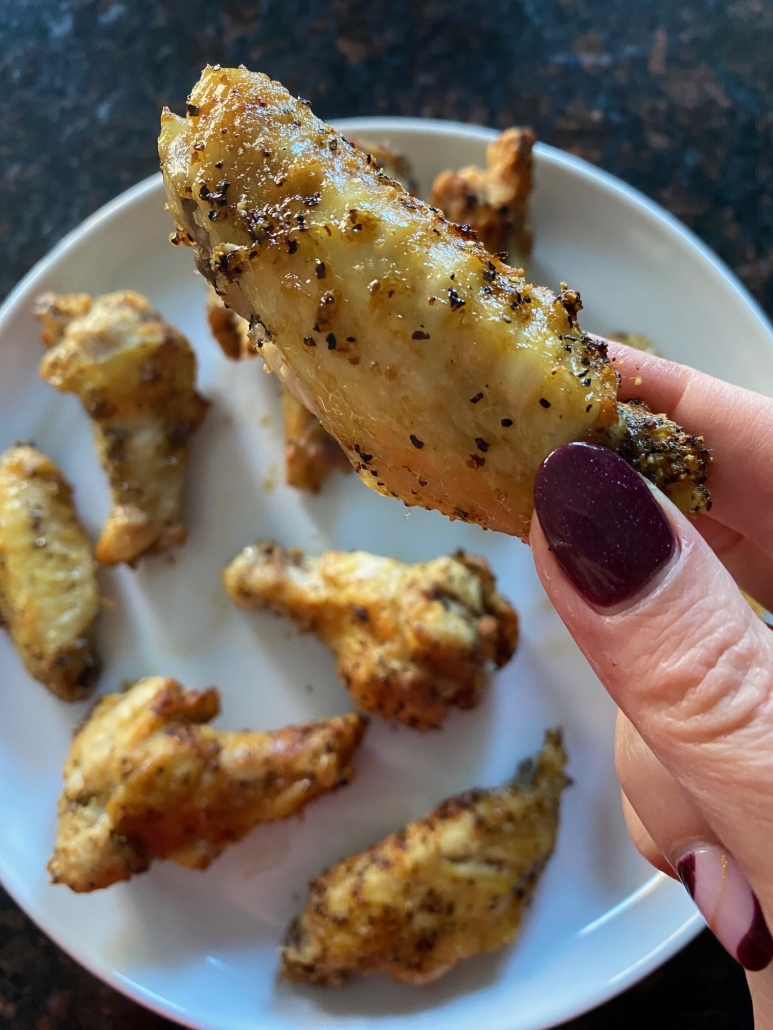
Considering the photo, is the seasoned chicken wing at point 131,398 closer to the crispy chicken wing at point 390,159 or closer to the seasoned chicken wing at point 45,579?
the seasoned chicken wing at point 45,579

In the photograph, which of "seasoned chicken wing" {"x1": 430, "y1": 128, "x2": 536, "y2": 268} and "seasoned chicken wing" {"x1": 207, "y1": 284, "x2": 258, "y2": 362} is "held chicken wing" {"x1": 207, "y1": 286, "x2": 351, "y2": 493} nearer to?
"seasoned chicken wing" {"x1": 207, "y1": 284, "x2": 258, "y2": 362}

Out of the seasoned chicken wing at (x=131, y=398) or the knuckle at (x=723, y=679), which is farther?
the seasoned chicken wing at (x=131, y=398)

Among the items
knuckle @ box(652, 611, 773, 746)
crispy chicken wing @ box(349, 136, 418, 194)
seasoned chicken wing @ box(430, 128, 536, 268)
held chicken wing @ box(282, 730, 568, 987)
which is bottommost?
held chicken wing @ box(282, 730, 568, 987)

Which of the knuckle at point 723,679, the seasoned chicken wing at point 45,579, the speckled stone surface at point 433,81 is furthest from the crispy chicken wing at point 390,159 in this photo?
the knuckle at point 723,679

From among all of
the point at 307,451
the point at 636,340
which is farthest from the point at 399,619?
the point at 636,340

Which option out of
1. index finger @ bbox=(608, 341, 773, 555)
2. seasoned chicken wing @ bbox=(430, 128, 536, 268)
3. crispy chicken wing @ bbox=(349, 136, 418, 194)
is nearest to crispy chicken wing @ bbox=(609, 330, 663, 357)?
seasoned chicken wing @ bbox=(430, 128, 536, 268)

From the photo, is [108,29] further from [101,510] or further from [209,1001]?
[209,1001]

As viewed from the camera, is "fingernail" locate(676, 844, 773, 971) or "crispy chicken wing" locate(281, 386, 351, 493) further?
"crispy chicken wing" locate(281, 386, 351, 493)
